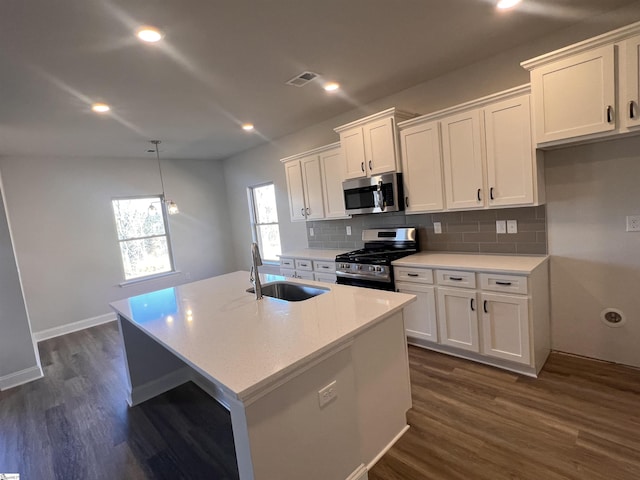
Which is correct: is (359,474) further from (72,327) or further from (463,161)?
(72,327)

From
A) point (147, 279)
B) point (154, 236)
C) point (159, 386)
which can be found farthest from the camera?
point (154, 236)

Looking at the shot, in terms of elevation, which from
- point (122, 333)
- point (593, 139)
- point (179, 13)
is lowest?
point (122, 333)

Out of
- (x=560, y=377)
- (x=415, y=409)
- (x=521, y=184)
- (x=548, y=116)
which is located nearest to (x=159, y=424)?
(x=415, y=409)

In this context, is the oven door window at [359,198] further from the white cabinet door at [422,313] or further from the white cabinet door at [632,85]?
the white cabinet door at [632,85]

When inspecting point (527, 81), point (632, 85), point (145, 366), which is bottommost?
point (145, 366)

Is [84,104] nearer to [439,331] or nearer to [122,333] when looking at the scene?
[122,333]

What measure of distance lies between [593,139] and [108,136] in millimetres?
4818

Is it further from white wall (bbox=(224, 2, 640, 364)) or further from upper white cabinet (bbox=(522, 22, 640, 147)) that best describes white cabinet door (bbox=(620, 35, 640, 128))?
white wall (bbox=(224, 2, 640, 364))

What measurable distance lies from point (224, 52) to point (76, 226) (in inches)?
160

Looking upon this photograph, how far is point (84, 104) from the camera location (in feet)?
9.66

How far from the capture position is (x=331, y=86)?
3125 millimetres

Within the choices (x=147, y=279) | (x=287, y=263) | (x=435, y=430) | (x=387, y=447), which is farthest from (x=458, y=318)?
(x=147, y=279)

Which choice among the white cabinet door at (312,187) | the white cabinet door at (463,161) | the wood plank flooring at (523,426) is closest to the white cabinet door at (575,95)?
the white cabinet door at (463,161)

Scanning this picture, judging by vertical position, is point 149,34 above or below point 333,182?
above
